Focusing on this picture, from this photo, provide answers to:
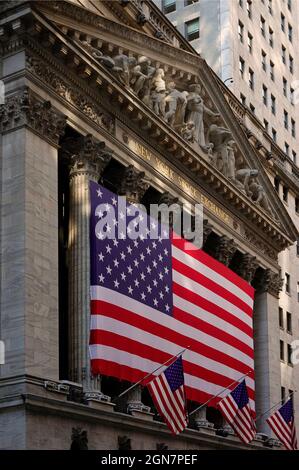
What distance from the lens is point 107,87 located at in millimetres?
42406

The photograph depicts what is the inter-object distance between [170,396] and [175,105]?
55.7ft

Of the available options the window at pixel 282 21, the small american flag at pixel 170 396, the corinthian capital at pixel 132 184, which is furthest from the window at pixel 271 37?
the small american flag at pixel 170 396

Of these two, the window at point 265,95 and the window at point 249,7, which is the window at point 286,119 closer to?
the window at point 265,95

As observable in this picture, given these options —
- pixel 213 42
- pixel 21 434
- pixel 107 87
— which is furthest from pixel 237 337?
pixel 213 42

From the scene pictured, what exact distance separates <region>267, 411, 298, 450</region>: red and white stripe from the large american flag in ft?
9.45

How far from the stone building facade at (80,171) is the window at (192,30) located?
61.0 ft

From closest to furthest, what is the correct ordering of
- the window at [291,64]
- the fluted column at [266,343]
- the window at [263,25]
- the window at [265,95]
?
the fluted column at [266,343]
the window at [265,95]
the window at [263,25]
the window at [291,64]

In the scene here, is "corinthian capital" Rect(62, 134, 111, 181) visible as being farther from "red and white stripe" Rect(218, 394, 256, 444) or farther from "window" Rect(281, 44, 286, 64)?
"window" Rect(281, 44, 286, 64)

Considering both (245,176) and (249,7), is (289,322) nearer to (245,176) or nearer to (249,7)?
(245,176)

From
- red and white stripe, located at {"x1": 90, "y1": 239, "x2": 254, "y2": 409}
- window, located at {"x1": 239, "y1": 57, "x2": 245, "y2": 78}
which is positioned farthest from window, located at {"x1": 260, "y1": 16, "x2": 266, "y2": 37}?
red and white stripe, located at {"x1": 90, "y1": 239, "x2": 254, "y2": 409}

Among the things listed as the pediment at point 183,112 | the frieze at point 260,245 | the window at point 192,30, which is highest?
the window at point 192,30

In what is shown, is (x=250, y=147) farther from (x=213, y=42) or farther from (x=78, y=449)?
(x=78, y=449)

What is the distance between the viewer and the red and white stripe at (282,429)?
46.8m

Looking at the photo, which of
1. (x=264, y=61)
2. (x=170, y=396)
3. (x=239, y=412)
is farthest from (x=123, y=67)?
(x=264, y=61)
